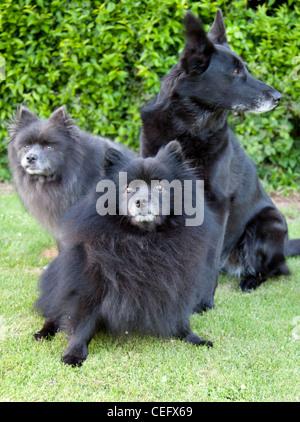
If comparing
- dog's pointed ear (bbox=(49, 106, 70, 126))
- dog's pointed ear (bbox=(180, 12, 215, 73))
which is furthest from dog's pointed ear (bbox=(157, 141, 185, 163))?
dog's pointed ear (bbox=(49, 106, 70, 126))

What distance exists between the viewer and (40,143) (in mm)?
4145

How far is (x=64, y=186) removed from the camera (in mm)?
4312

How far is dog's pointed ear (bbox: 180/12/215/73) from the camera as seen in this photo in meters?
3.39

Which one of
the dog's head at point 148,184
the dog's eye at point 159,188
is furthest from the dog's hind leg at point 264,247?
the dog's eye at point 159,188

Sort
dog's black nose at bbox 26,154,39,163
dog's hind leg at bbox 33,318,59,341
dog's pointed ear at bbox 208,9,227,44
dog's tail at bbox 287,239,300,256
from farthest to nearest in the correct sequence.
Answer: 1. dog's tail at bbox 287,239,300,256
2. dog's black nose at bbox 26,154,39,163
3. dog's pointed ear at bbox 208,9,227,44
4. dog's hind leg at bbox 33,318,59,341

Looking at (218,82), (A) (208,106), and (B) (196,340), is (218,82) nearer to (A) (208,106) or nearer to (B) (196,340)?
(A) (208,106)

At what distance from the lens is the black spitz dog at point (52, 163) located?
416cm

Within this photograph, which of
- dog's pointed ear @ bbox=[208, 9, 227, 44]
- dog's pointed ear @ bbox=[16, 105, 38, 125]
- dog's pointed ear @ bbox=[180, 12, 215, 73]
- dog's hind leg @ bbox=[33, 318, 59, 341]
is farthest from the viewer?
dog's pointed ear @ bbox=[16, 105, 38, 125]

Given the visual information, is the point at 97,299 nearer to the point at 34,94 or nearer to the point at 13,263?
the point at 13,263

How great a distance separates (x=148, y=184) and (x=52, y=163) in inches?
62.7

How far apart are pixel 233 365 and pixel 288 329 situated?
75cm

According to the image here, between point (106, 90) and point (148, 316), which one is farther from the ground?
point (148, 316)

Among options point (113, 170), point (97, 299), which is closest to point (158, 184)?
point (113, 170)

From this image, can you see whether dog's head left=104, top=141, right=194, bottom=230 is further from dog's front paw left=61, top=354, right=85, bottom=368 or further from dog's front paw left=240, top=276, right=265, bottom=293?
dog's front paw left=240, top=276, right=265, bottom=293
